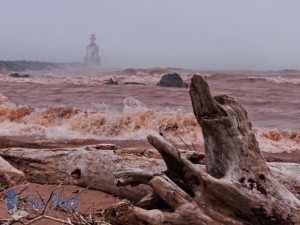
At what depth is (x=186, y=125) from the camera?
952cm

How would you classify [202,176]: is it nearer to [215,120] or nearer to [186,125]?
[215,120]

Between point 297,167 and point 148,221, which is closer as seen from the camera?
point 148,221

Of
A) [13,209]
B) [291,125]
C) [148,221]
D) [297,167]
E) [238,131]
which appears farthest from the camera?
[291,125]

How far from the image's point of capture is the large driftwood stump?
2852 millimetres

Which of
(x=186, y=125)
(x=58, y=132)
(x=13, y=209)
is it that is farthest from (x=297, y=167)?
(x=58, y=132)

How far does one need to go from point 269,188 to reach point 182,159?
56 centimetres

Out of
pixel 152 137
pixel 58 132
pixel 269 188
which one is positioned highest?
pixel 152 137

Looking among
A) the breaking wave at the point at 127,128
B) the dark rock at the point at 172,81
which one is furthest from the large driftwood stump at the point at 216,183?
the dark rock at the point at 172,81

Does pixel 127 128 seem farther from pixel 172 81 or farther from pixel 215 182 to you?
pixel 172 81

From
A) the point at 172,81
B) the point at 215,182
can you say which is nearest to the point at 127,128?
Answer: the point at 215,182

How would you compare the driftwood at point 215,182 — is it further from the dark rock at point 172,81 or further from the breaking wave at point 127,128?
the dark rock at point 172,81

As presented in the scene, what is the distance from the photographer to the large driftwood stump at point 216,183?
285cm

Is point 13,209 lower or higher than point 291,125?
higher

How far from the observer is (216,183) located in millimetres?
2828
